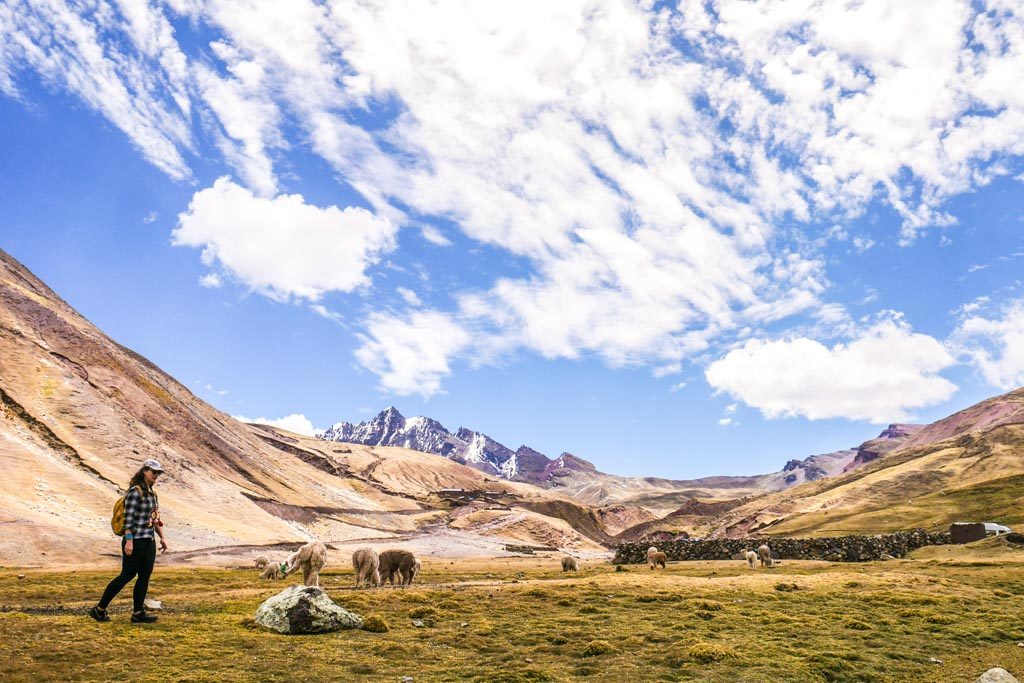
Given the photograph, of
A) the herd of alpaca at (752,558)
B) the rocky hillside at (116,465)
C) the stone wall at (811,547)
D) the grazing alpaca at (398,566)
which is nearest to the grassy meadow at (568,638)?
the grazing alpaca at (398,566)

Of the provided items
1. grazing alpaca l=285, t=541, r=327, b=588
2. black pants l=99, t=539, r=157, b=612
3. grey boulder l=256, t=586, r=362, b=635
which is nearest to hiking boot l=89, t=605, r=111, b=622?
black pants l=99, t=539, r=157, b=612

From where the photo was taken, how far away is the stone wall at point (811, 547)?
177ft

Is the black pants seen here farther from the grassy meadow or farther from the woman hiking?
the grassy meadow

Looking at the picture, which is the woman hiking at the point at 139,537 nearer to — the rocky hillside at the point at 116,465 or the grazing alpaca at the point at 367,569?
the grazing alpaca at the point at 367,569

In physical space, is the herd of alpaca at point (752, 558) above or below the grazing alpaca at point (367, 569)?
below

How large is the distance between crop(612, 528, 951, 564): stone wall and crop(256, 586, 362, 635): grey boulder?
50043 millimetres

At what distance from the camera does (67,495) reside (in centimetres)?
8519

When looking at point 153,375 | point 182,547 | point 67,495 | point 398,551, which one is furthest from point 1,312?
point 398,551

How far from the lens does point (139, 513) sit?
1560 cm

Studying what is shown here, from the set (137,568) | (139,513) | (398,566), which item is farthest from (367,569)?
(139,513)

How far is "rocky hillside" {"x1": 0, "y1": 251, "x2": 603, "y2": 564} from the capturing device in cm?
7938

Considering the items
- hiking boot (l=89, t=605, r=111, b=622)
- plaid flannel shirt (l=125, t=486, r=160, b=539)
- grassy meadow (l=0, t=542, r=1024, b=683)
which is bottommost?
grassy meadow (l=0, t=542, r=1024, b=683)

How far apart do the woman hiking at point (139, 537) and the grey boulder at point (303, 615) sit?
3227 mm

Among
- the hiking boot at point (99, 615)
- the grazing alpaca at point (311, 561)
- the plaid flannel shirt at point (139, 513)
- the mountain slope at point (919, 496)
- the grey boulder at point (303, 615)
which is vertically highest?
the mountain slope at point (919, 496)
